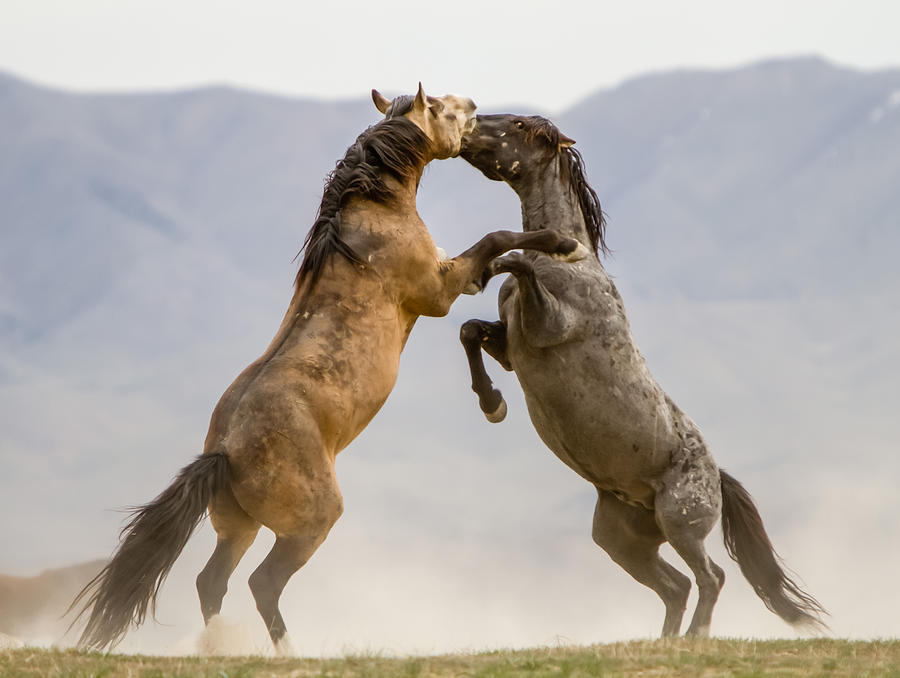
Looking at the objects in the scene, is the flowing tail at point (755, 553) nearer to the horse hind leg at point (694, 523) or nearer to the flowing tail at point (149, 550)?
the horse hind leg at point (694, 523)

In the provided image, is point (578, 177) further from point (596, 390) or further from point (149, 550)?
point (149, 550)

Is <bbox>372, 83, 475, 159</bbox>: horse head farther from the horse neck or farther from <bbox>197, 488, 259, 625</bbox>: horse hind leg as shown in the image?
<bbox>197, 488, 259, 625</bbox>: horse hind leg

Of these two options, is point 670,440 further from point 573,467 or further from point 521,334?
point 521,334

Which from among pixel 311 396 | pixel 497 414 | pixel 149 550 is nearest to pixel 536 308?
pixel 497 414

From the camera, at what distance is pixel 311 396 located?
21.0ft

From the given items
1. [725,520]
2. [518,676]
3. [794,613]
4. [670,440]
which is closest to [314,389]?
[518,676]

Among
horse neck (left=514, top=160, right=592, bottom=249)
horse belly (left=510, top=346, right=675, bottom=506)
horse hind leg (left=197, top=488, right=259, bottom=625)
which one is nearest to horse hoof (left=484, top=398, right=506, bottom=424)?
horse belly (left=510, top=346, right=675, bottom=506)

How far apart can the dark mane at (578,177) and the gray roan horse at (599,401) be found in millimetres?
10

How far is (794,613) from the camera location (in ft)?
26.4

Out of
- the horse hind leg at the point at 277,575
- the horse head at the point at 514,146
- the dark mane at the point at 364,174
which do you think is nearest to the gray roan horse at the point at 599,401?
the horse head at the point at 514,146

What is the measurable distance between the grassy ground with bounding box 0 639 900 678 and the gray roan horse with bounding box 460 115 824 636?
136 cm

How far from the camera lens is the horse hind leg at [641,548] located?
795 centimetres

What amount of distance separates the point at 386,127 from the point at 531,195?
1.28 meters

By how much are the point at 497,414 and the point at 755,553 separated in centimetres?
215
